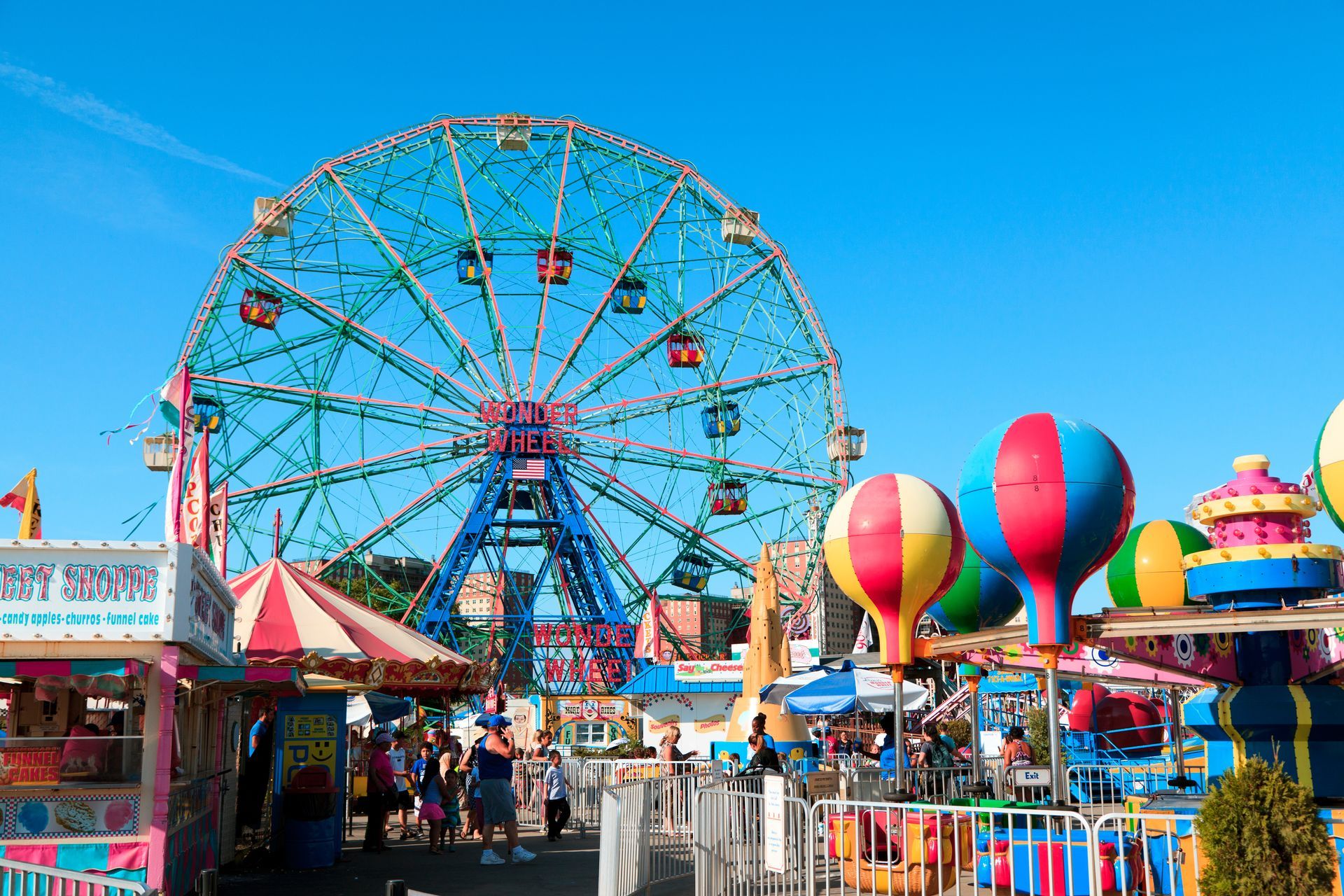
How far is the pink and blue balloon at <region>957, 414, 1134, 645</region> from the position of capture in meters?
9.75

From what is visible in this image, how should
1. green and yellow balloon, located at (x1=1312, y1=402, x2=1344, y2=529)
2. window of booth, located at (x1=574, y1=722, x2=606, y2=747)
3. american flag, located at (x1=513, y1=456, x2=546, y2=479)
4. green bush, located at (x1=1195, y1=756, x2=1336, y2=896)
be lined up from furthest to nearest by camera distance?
american flag, located at (x1=513, y1=456, x2=546, y2=479)
window of booth, located at (x1=574, y1=722, x2=606, y2=747)
green and yellow balloon, located at (x1=1312, y1=402, x2=1344, y2=529)
green bush, located at (x1=1195, y1=756, x2=1336, y2=896)

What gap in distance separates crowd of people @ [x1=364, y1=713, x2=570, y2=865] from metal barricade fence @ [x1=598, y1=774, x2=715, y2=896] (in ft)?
7.24

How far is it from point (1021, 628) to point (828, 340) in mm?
23657

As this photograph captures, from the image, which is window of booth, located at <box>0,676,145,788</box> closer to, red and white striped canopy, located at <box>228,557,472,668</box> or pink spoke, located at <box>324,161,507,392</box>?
red and white striped canopy, located at <box>228,557,472,668</box>

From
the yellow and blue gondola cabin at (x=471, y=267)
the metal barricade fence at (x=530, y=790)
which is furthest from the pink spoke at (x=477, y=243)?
the metal barricade fence at (x=530, y=790)

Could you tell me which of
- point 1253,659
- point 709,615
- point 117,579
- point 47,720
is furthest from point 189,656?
point 709,615

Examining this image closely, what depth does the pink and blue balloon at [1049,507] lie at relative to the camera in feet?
32.0

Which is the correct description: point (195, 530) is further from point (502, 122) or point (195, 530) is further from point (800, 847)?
point (502, 122)

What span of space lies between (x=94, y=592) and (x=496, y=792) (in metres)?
5.18

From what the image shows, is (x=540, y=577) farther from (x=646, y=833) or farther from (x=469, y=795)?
(x=646, y=833)

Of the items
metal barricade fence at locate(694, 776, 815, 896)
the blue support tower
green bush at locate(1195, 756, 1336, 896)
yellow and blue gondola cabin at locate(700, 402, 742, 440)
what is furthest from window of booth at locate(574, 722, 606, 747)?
green bush at locate(1195, 756, 1336, 896)

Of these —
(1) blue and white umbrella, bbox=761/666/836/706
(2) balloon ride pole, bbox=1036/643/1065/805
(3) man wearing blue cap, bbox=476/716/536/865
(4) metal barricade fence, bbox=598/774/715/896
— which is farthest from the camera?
(1) blue and white umbrella, bbox=761/666/836/706

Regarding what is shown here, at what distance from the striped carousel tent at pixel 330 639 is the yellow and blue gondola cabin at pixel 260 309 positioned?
53.5 feet

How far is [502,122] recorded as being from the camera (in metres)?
33.2
